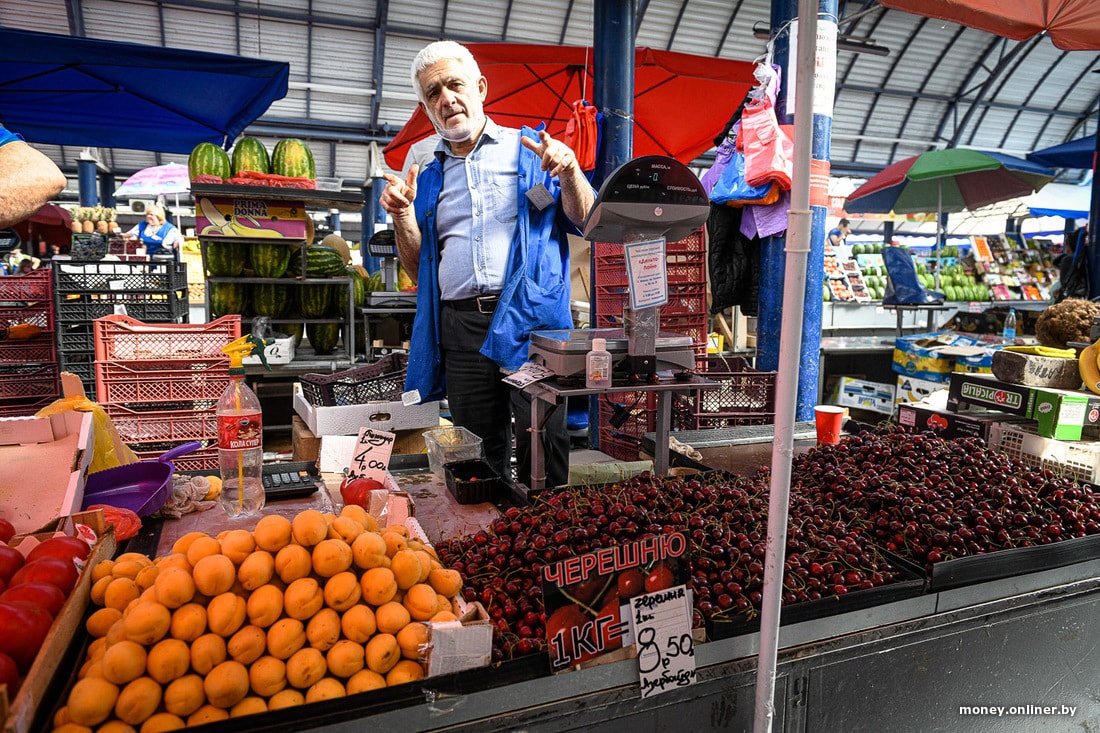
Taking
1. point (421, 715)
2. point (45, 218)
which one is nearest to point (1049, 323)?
point (421, 715)

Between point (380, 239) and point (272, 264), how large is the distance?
1245 mm

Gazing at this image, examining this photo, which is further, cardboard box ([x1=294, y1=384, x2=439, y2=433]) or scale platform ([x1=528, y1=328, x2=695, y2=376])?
cardboard box ([x1=294, y1=384, x2=439, y2=433])

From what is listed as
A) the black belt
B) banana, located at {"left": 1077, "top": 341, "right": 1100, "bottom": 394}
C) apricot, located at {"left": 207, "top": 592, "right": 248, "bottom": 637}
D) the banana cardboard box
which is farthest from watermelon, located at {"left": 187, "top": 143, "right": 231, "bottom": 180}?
banana, located at {"left": 1077, "top": 341, "right": 1100, "bottom": 394}

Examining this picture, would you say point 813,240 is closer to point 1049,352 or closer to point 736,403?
point 736,403

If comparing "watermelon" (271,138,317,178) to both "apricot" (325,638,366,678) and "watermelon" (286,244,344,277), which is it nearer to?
"watermelon" (286,244,344,277)

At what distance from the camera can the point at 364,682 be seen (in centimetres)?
101

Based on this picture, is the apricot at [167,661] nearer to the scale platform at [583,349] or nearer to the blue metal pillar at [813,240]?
the scale platform at [583,349]

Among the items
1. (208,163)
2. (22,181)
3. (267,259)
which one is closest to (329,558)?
(22,181)

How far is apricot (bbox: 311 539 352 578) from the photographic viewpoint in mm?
1062

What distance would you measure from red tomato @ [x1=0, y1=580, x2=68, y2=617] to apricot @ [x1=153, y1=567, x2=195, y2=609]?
0.21 meters

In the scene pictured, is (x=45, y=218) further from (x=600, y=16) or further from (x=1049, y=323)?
(x=1049, y=323)

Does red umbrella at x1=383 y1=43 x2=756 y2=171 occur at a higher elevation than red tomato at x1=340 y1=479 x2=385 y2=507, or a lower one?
higher

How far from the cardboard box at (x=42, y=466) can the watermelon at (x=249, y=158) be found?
10.5 ft

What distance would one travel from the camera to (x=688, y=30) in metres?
Result: 13.5
